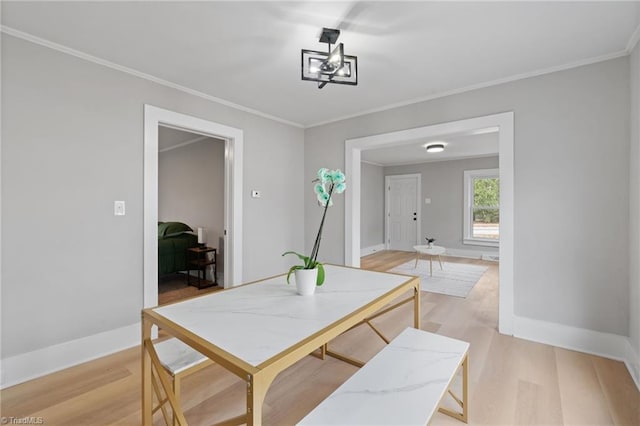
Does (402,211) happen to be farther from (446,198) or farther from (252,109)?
(252,109)

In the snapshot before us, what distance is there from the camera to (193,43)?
2.10 m

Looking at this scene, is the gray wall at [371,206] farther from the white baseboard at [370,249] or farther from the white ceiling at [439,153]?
the white ceiling at [439,153]

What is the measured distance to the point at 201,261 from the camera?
13.7ft

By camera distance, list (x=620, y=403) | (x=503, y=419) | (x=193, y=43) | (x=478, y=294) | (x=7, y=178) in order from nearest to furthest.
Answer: (x=503, y=419) < (x=620, y=403) < (x=7, y=178) < (x=193, y=43) < (x=478, y=294)

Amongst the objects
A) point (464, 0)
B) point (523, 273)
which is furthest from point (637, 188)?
point (464, 0)

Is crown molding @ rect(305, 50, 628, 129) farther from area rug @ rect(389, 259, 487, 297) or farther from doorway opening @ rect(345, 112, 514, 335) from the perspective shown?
area rug @ rect(389, 259, 487, 297)

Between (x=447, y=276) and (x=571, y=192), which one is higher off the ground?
(x=571, y=192)

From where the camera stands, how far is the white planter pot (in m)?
1.49

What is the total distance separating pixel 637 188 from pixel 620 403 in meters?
1.44

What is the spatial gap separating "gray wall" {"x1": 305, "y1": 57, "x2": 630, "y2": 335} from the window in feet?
14.1

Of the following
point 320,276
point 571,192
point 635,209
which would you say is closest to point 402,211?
point 571,192

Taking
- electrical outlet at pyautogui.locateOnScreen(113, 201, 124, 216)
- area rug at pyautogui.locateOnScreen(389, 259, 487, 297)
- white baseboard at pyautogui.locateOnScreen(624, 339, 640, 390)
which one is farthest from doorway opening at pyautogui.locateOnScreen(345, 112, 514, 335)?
electrical outlet at pyautogui.locateOnScreen(113, 201, 124, 216)

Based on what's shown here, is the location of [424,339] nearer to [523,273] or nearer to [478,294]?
[523,273]

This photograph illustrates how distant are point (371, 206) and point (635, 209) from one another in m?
5.45
